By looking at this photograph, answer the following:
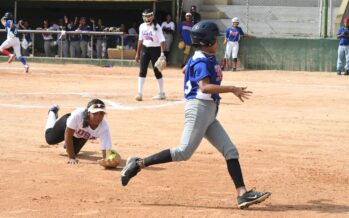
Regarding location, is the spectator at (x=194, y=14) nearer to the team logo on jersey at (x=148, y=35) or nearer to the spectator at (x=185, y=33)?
the spectator at (x=185, y=33)

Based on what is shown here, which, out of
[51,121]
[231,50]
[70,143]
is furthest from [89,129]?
[231,50]

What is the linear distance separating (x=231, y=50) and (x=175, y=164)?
18407mm

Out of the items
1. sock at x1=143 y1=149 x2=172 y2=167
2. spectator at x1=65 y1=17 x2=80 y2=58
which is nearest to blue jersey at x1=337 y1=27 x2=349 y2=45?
spectator at x1=65 y1=17 x2=80 y2=58

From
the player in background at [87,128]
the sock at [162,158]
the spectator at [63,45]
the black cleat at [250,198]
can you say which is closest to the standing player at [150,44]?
the player in background at [87,128]

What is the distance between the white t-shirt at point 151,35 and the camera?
16.7m

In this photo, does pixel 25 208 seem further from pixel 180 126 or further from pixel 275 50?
pixel 275 50

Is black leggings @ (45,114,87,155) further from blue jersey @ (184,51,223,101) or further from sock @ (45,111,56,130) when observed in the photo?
blue jersey @ (184,51,223,101)

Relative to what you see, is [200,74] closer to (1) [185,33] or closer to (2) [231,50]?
(2) [231,50]

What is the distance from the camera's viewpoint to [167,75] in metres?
25.0

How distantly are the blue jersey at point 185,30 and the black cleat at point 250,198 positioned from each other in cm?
2129

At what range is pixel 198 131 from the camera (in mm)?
7156

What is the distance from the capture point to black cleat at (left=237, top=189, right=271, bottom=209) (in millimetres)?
7051

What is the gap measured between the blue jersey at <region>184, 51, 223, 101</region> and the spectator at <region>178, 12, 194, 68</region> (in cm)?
2082

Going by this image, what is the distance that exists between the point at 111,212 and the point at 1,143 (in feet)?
14.4
